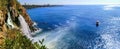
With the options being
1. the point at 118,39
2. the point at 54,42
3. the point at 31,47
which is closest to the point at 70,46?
the point at 54,42

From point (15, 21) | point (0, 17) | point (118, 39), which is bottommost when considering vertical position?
point (118, 39)

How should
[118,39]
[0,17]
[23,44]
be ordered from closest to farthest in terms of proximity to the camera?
[23,44], [0,17], [118,39]

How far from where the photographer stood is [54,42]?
4734 centimetres

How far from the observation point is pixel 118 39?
55.9 metres

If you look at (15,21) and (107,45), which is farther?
(107,45)

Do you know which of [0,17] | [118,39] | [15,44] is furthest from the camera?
[118,39]

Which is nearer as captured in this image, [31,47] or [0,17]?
[31,47]

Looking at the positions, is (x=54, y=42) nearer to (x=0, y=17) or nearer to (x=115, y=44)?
(x=115, y=44)

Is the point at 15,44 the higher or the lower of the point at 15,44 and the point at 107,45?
the higher

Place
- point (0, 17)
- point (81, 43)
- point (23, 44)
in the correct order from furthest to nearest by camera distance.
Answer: point (81, 43), point (0, 17), point (23, 44)

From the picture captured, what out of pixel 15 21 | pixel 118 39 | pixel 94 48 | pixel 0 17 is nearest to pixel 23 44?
pixel 0 17

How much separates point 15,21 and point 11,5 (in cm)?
382

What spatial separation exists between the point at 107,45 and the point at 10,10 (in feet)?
76.2

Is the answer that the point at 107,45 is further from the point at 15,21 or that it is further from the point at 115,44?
the point at 15,21
